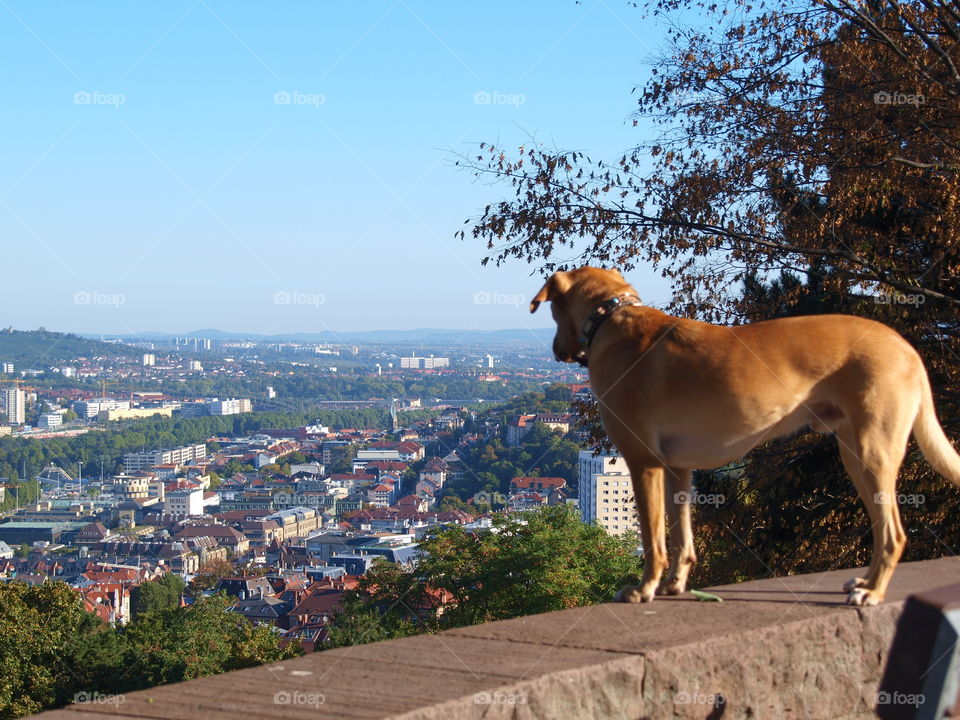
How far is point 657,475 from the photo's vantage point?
3.78 meters

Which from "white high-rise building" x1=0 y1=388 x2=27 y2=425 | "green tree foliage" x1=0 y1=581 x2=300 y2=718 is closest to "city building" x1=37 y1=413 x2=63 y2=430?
"white high-rise building" x1=0 y1=388 x2=27 y2=425

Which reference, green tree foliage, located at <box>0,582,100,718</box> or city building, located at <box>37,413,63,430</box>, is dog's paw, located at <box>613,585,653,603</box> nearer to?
green tree foliage, located at <box>0,582,100,718</box>

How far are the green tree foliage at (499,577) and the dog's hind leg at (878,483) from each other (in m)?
10.6

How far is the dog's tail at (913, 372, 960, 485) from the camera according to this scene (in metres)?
3.77

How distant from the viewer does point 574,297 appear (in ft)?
13.2

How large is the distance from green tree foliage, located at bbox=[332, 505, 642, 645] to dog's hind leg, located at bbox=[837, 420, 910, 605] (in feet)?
34.6

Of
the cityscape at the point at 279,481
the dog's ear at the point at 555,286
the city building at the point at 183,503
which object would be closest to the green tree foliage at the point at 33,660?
the cityscape at the point at 279,481

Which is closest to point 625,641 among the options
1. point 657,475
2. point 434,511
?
point 657,475

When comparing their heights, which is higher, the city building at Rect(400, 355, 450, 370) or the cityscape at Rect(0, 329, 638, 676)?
the city building at Rect(400, 355, 450, 370)

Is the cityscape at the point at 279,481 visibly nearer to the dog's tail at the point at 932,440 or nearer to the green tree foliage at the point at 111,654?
the green tree foliage at the point at 111,654

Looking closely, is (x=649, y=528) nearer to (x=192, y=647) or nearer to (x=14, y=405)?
(x=192, y=647)

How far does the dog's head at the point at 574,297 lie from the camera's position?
157 inches

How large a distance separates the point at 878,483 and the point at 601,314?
1.10 metres

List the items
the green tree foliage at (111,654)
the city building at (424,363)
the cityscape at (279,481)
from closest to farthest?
the green tree foliage at (111,654), the cityscape at (279,481), the city building at (424,363)
